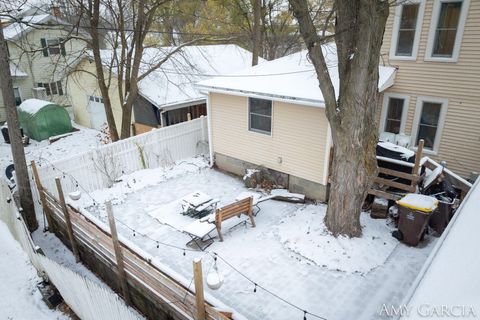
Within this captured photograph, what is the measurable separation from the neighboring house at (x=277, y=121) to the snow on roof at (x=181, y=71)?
59.2 inches

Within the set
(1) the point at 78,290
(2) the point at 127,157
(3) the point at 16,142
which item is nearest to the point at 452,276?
(1) the point at 78,290

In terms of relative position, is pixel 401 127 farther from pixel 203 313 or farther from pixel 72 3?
pixel 72 3

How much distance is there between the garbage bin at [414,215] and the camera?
7.06 metres

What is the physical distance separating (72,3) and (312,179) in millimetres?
10335

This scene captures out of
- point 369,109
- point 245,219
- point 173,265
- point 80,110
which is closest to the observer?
point 369,109

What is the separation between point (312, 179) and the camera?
375 inches

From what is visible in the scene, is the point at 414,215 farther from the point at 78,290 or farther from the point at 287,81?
the point at 78,290

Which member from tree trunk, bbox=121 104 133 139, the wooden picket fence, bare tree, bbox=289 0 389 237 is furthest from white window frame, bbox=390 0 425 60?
tree trunk, bbox=121 104 133 139

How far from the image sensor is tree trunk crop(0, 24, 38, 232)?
7680 mm

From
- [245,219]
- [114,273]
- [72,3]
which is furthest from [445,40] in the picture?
[72,3]

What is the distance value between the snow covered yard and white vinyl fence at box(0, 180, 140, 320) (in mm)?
1761

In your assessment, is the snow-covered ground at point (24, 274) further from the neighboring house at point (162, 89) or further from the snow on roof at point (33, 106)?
the snow on roof at point (33, 106)

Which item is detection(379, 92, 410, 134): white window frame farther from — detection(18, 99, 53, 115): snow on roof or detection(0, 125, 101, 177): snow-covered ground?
detection(18, 99, 53, 115): snow on roof

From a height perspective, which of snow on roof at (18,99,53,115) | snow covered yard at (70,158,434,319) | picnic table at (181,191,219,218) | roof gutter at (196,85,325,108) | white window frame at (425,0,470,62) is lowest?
snow covered yard at (70,158,434,319)
